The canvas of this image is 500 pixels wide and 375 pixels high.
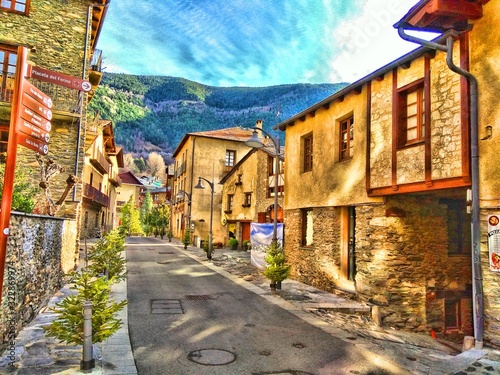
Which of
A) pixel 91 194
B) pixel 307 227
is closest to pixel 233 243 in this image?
pixel 91 194

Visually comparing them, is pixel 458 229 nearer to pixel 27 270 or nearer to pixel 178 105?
pixel 27 270

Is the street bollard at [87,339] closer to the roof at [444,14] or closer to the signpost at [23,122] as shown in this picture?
the signpost at [23,122]

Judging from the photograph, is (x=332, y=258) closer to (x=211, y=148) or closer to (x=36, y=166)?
(x=36, y=166)

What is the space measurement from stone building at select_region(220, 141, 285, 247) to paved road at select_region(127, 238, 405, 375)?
1231cm

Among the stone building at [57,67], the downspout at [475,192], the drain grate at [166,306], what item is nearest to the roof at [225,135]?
the stone building at [57,67]

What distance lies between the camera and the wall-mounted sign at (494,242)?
6.44 meters

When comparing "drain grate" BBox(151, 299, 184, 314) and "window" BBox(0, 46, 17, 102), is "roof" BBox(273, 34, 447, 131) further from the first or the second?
"window" BBox(0, 46, 17, 102)

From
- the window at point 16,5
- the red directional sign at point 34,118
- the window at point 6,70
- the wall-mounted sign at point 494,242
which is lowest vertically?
the wall-mounted sign at point 494,242

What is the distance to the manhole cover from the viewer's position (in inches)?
221

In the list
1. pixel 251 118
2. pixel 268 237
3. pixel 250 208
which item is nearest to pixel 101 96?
pixel 251 118

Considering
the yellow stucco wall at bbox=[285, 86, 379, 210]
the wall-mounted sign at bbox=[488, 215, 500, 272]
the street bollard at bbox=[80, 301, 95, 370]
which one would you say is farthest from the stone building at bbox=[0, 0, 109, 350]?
the wall-mounted sign at bbox=[488, 215, 500, 272]

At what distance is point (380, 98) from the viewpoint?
33.0 ft

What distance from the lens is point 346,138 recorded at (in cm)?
1201

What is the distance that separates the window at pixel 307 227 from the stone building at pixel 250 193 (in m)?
6.64
